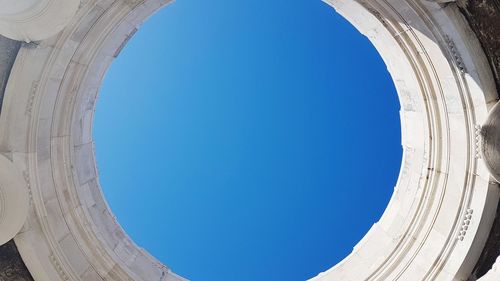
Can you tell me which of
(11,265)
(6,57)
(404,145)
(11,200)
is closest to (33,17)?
(6,57)

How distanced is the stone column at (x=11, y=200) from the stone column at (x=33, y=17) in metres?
1.86

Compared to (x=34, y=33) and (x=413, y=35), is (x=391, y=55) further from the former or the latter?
(x=34, y=33)

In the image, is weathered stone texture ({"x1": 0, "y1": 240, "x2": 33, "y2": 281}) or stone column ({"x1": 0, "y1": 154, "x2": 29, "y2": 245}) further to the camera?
weathered stone texture ({"x1": 0, "y1": 240, "x2": 33, "y2": 281})

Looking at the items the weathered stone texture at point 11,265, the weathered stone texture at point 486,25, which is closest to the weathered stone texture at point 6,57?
the weathered stone texture at point 11,265

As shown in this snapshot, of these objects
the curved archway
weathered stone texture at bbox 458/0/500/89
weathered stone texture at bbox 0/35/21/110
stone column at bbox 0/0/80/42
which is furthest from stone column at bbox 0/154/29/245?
weathered stone texture at bbox 458/0/500/89

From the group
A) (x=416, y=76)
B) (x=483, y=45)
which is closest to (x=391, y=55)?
(x=416, y=76)

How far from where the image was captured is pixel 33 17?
6230 mm

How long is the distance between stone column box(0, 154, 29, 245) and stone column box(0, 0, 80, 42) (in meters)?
1.86

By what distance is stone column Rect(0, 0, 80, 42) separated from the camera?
596 centimetres

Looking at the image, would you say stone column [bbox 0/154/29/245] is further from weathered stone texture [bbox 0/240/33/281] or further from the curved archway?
weathered stone texture [bbox 0/240/33/281]

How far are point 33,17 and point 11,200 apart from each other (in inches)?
105

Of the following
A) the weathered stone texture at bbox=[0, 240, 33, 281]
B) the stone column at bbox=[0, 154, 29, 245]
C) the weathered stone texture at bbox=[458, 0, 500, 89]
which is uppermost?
the weathered stone texture at bbox=[458, 0, 500, 89]

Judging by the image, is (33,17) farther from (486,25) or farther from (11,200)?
(486,25)

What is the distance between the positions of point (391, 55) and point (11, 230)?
289 inches
